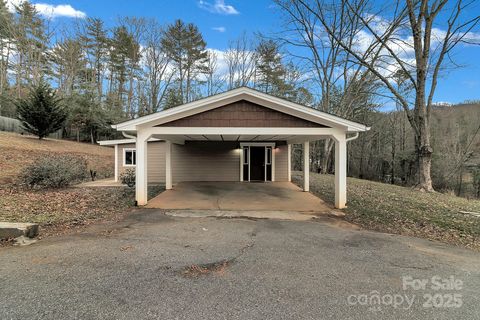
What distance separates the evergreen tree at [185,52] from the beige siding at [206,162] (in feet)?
38.0

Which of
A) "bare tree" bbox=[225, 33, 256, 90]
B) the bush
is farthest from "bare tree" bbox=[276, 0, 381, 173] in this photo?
the bush

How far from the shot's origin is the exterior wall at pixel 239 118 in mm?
6996

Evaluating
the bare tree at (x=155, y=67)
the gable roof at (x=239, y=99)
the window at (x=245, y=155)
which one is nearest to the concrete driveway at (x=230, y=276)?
the gable roof at (x=239, y=99)

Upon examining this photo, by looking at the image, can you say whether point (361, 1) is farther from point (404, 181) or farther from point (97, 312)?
point (97, 312)

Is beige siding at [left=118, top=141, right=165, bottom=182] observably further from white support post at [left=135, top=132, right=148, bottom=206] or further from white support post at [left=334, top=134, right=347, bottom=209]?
white support post at [left=334, top=134, right=347, bottom=209]

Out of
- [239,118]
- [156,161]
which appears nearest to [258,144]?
[156,161]

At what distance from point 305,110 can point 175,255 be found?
507cm

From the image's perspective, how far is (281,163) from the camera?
13.8 m

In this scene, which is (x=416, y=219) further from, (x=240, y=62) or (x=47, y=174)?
(x=240, y=62)

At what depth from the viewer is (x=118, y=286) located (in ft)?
8.80

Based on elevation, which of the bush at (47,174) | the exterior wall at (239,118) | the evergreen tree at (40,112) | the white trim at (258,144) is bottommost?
the bush at (47,174)

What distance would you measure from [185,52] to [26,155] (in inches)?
618

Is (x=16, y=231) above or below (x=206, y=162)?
below

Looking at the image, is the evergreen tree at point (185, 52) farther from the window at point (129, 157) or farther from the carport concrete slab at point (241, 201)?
the carport concrete slab at point (241, 201)
